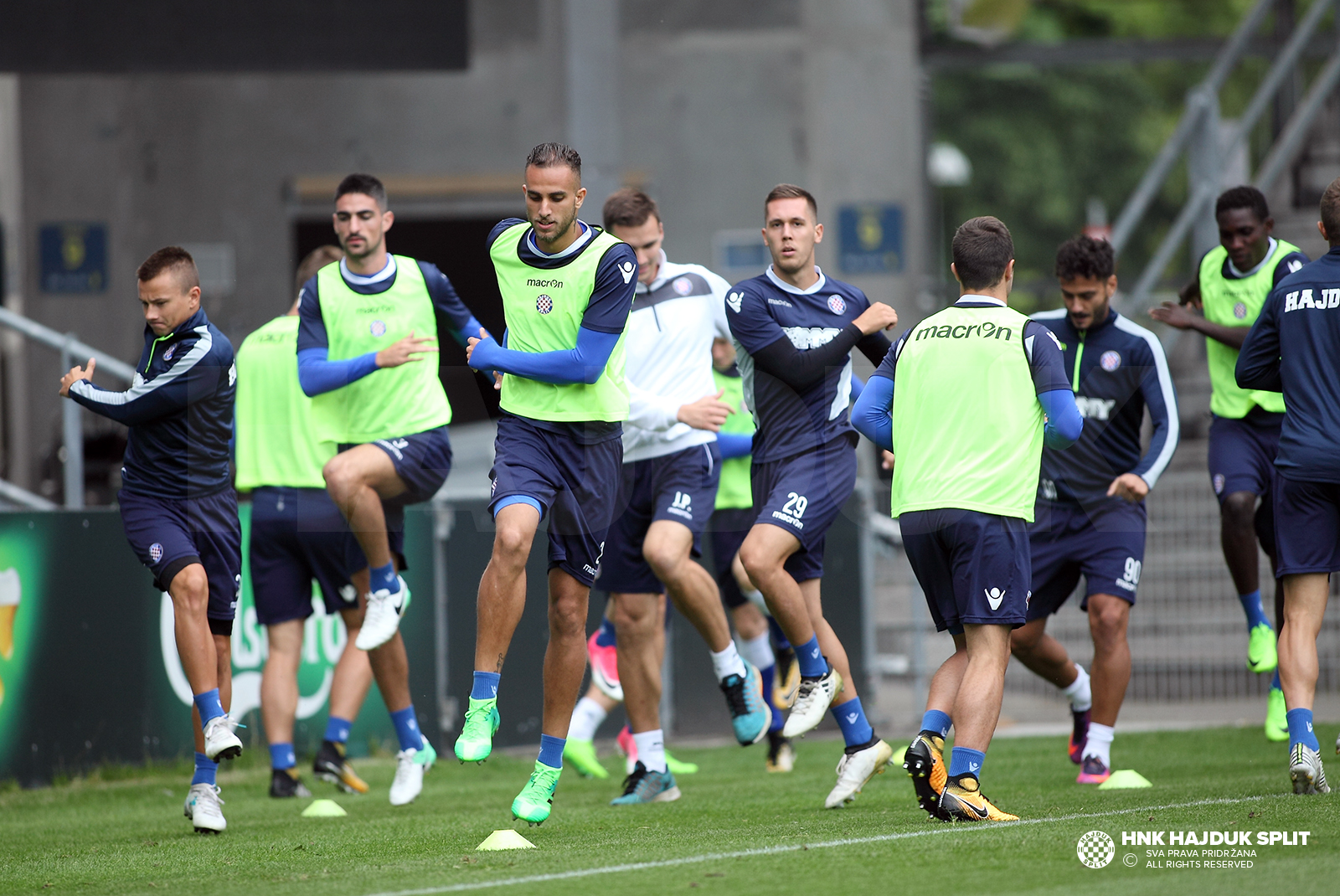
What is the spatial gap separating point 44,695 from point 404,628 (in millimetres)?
2270

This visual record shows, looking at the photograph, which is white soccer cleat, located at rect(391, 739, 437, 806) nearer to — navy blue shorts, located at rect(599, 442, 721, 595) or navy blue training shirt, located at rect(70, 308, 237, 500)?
navy blue shorts, located at rect(599, 442, 721, 595)

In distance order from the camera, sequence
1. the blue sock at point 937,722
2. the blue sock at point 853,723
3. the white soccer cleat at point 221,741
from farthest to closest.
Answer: the blue sock at point 853,723 < the white soccer cleat at point 221,741 < the blue sock at point 937,722

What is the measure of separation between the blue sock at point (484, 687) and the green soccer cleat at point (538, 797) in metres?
0.35

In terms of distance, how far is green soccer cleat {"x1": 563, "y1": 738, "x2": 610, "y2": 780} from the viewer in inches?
380

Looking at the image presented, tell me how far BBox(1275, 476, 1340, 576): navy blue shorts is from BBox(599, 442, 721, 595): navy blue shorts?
258 centimetres

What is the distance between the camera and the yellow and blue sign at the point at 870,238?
17.4 metres

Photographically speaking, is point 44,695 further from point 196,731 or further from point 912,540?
point 912,540

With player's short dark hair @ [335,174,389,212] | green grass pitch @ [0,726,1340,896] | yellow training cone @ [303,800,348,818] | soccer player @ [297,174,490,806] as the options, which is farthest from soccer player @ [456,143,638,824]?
yellow training cone @ [303,800,348,818]

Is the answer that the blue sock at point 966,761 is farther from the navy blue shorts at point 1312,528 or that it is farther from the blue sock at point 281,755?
the blue sock at point 281,755

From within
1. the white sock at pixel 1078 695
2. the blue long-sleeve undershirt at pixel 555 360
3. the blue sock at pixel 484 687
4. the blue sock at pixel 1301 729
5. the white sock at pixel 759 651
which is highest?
the blue long-sleeve undershirt at pixel 555 360

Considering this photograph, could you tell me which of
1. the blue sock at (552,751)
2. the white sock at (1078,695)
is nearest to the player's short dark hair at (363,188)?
the blue sock at (552,751)

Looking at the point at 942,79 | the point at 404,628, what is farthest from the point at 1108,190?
the point at 404,628

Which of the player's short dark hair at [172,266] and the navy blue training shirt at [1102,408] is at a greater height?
the player's short dark hair at [172,266]

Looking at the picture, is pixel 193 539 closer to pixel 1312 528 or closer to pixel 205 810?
pixel 205 810
